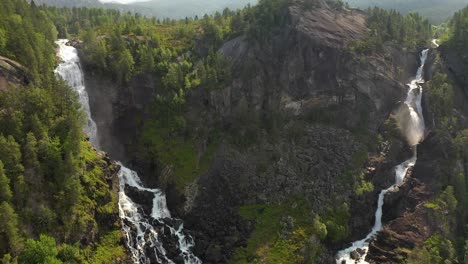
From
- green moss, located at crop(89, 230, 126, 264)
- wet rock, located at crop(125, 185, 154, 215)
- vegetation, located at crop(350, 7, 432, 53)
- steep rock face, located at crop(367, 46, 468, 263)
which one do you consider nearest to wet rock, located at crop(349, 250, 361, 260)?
steep rock face, located at crop(367, 46, 468, 263)

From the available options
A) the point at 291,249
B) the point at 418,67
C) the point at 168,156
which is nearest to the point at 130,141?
the point at 168,156

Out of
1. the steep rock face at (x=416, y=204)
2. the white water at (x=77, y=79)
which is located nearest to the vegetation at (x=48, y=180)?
the white water at (x=77, y=79)

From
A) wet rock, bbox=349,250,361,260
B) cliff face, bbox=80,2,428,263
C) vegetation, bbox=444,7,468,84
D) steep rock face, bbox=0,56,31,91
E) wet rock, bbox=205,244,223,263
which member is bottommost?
wet rock, bbox=349,250,361,260

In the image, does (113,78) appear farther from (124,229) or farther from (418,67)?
(418,67)

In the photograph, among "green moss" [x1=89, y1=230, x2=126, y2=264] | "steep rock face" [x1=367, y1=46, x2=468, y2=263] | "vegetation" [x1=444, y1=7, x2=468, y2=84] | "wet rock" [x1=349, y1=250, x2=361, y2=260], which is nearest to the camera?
"green moss" [x1=89, y1=230, x2=126, y2=264]

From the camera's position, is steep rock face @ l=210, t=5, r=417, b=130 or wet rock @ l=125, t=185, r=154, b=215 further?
steep rock face @ l=210, t=5, r=417, b=130

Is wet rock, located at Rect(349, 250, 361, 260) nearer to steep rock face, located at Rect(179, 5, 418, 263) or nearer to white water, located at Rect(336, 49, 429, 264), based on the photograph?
white water, located at Rect(336, 49, 429, 264)

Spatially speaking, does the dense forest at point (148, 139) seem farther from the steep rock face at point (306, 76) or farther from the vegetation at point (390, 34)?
the steep rock face at point (306, 76)
